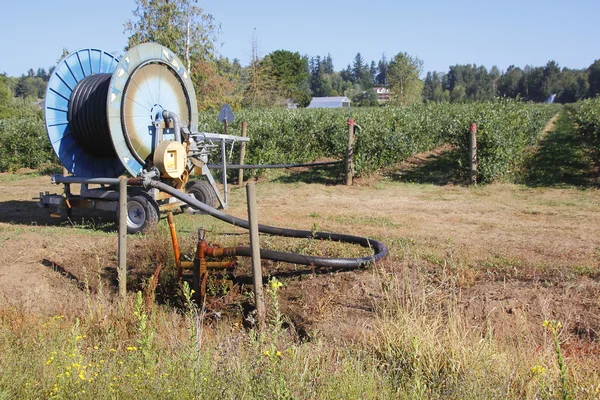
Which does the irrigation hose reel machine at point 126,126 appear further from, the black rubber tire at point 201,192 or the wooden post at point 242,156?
the wooden post at point 242,156

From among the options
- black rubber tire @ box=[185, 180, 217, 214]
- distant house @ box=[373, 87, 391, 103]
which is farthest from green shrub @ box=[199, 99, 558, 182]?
distant house @ box=[373, 87, 391, 103]

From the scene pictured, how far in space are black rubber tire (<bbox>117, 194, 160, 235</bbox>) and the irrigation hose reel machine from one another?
17mm

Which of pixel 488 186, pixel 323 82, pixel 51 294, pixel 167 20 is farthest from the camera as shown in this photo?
pixel 323 82

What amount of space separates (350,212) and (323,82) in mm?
149517

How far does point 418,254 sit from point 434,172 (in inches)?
375

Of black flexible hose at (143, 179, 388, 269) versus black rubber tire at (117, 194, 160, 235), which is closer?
black flexible hose at (143, 179, 388, 269)

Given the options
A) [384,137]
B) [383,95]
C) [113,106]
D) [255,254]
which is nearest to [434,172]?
[384,137]

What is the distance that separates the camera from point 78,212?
455 inches

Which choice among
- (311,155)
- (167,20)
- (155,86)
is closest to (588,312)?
(155,86)

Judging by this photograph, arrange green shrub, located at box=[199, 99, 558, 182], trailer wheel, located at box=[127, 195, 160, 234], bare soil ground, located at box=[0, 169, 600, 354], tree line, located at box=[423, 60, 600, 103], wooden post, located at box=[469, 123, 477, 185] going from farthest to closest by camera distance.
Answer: tree line, located at box=[423, 60, 600, 103]
green shrub, located at box=[199, 99, 558, 182]
wooden post, located at box=[469, 123, 477, 185]
trailer wheel, located at box=[127, 195, 160, 234]
bare soil ground, located at box=[0, 169, 600, 354]

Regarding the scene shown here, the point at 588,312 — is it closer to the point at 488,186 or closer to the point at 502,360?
the point at 502,360

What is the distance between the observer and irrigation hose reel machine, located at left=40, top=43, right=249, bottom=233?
9375 millimetres

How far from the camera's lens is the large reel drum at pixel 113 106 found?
932 cm

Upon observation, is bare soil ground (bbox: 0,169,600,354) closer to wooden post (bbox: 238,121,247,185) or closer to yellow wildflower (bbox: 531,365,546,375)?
yellow wildflower (bbox: 531,365,546,375)
